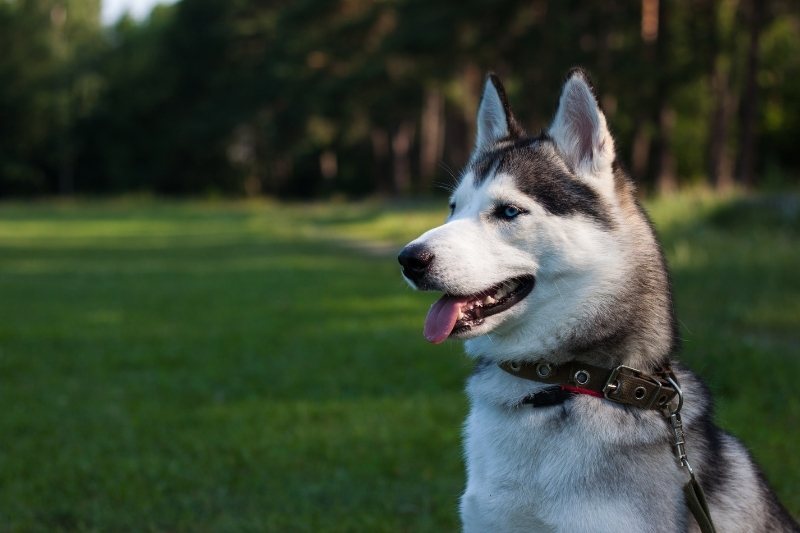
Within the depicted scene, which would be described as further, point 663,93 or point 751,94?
point 663,93

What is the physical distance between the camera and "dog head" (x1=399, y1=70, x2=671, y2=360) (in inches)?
121

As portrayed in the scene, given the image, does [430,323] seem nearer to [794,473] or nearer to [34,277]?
[794,473]

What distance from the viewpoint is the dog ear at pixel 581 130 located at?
3.19 m

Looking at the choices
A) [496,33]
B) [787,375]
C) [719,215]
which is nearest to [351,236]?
[496,33]

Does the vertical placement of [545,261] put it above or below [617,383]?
above

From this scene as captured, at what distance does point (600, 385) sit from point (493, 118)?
1209 mm

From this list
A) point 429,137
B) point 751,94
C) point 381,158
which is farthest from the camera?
point 381,158

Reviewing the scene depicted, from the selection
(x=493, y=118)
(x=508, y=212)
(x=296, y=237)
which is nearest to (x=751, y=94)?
(x=296, y=237)

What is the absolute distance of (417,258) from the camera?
304 centimetres

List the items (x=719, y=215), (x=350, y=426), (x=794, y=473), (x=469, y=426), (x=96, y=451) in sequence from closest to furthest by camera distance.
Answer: (x=469, y=426) → (x=794, y=473) → (x=96, y=451) → (x=350, y=426) → (x=719, y=215)

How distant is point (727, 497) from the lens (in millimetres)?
3018

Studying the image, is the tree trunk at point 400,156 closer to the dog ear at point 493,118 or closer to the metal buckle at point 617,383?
the dog ear at point 493,118

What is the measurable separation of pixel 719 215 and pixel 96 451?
13.0m

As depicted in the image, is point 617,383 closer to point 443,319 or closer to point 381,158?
point 443,319
